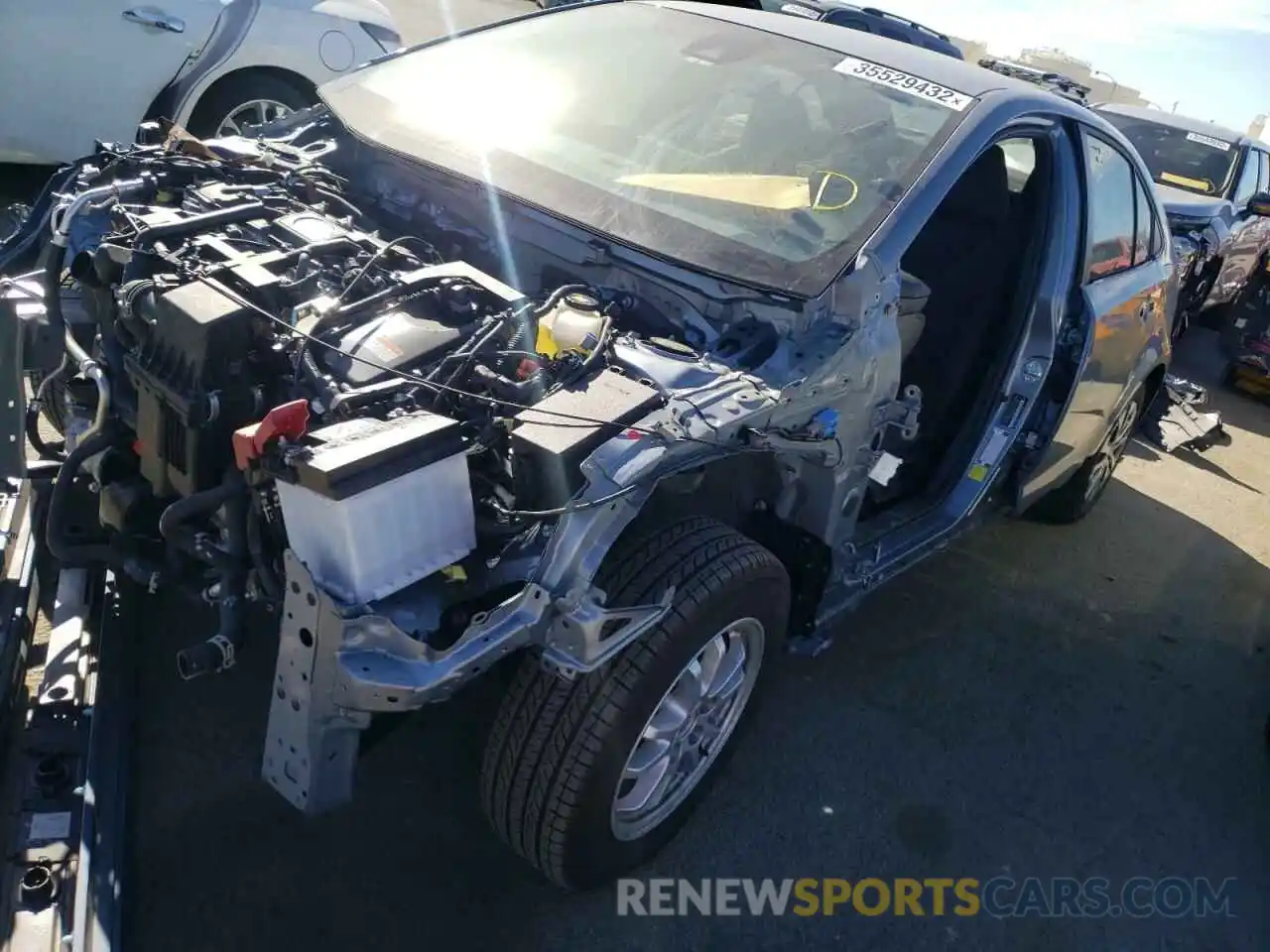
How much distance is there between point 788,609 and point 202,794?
5.17 ft

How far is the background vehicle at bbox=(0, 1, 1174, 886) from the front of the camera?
1.88m

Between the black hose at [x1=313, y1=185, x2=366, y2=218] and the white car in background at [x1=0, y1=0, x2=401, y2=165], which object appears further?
the white car in background at [x1=0, y1=0, x2=401, y2=165]

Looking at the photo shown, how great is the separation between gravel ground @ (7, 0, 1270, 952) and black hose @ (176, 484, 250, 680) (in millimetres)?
394

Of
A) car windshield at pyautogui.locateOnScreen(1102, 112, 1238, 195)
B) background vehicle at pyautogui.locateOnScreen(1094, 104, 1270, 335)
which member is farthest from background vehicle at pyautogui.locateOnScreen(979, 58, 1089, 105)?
car windshield at pyautogui.locateOnScreen(1102, 112, 1238, 195)

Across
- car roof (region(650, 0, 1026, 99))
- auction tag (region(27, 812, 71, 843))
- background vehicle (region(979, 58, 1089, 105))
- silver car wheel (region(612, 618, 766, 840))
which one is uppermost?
background vehicle (region(979, 58, 1089, 105))

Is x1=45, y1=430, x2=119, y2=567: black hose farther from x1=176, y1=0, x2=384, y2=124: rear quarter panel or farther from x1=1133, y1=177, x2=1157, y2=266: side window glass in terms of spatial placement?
x1=1133, y1=177, x2=1157, y2=266: side window glass

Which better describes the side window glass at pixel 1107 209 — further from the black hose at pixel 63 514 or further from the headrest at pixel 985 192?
the black hose at pixel 63 514

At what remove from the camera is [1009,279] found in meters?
3.37

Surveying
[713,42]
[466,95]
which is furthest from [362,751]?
[713,42]

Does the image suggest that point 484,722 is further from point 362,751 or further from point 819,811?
point 819,811

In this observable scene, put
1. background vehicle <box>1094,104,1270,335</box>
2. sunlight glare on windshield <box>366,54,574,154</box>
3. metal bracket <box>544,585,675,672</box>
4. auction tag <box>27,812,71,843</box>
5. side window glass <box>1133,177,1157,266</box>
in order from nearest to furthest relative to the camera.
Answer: metal bracket <box>544,585,675,672</box>
auction tag <box>27,812,71,843</box>
sunlight glare on windshield <box>366,54,574,154</box>
side window glass <box>1133,177,1157,266</box>
background vehicle <box>1094,104,1270,335</box>

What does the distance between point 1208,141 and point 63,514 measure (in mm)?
8577

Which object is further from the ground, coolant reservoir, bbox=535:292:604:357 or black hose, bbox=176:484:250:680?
coolant reservoir, bbox=535:292:604:357

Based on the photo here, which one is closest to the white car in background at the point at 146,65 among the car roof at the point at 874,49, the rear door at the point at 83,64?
the rear door at the point at 83,64
